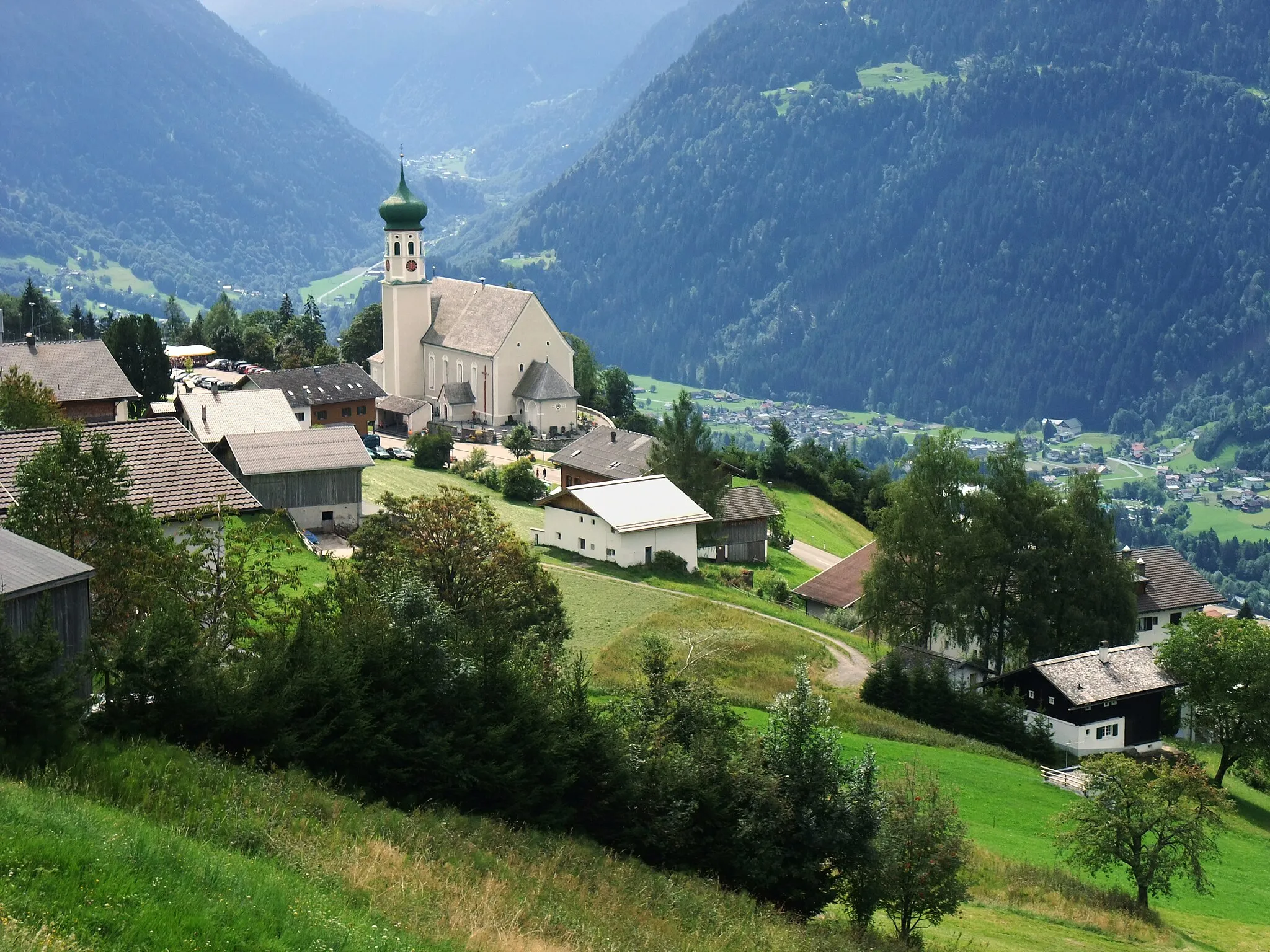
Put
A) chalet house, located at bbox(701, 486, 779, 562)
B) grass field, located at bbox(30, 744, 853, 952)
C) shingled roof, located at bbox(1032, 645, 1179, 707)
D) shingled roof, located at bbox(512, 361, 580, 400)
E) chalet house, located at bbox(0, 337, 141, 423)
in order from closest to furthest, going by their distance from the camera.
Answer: grass field, located at bbox(30, 744, 853, 952) < shingled roof, located at bbox(1032, 645, 1179, 707) < chalet house, located at bbox(0, 337, 141, 423) < chalet house, located at bbox(701, 486, 779, 562) < shingled roof, located at bbox(512, 361, 580, 400)

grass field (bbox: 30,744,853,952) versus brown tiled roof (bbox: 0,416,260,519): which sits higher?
brown tiled roof (bbox: 0,416,260,519)

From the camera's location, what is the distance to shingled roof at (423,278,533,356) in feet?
287

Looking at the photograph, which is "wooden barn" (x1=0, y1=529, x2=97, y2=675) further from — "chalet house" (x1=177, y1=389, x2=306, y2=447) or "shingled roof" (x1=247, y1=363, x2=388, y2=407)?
"shingled roof" (x1=247, y1=363, x2=388, y2=407)

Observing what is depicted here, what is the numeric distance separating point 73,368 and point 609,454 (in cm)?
2352

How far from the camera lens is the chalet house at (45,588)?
66.8ft

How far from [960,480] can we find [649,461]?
54.8ft

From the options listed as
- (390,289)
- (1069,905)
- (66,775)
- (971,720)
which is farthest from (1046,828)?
(390,289)

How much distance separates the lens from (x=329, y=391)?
8144 cm

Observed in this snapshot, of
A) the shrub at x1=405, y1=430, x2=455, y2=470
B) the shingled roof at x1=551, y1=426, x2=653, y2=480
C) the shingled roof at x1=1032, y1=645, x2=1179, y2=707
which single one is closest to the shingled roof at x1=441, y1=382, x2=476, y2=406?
the shrub at x1=405, y1=430, x2=455, y2=470

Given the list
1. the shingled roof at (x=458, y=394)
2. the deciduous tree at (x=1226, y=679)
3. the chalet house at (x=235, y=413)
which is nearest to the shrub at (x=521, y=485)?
the chalet house at (x=235, y=413)

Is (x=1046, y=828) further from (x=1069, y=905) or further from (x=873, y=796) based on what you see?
(x=873, y=796)

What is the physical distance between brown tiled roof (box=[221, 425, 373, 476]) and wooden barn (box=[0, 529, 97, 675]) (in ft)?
97.6

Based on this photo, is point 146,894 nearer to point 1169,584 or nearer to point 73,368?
Result: point 73,368

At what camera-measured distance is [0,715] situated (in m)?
17.6
